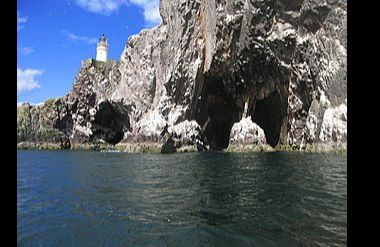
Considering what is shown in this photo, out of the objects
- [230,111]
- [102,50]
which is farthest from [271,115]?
[102,50]

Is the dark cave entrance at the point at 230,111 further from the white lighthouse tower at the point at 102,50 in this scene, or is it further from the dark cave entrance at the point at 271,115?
the white lighthouse tower at the point at 102,50

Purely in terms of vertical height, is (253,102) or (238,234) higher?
(253,102)

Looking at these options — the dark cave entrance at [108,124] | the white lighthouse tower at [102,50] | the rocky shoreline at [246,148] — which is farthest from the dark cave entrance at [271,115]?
the white lighthouse tower at [102,50]

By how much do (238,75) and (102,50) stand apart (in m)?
71.8

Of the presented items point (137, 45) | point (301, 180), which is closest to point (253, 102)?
point (137, 45)

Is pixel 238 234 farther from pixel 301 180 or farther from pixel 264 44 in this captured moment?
pixel 264 44

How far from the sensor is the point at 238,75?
58.7 meters

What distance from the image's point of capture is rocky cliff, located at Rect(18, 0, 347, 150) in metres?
46.2

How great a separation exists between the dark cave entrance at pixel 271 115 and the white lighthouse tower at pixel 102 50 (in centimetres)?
6920

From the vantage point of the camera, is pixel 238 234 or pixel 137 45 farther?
pixel 137 45

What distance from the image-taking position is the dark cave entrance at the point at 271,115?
198ft

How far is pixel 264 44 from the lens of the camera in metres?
54.0

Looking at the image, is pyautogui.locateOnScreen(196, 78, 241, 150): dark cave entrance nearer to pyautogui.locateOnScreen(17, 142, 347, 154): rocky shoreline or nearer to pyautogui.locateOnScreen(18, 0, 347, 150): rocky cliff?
pyautogui.locateOnScreen(18, 0, 347, 150): rocky cliff

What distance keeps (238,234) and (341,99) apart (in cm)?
3767
